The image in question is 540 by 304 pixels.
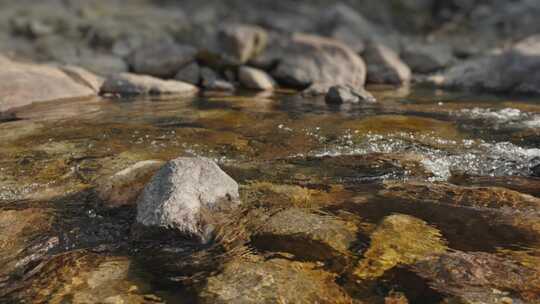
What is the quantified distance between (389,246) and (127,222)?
2213 millimetres

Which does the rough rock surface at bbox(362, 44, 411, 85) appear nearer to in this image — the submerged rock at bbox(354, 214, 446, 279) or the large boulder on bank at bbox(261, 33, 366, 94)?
the large boulder on bank at bbox(261, 33, 366, 94)

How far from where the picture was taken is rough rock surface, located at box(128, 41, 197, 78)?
616 inches

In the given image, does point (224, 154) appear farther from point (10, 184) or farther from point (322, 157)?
point (10, 184)

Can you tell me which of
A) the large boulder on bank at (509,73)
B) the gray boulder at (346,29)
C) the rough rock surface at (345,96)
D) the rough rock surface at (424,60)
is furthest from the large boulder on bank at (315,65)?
the rough rock surface at (424,60)

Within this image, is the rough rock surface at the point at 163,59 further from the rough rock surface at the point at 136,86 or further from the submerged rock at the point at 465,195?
the submerged rock at the point at 465,195

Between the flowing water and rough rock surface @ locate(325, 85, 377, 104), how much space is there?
94 cm

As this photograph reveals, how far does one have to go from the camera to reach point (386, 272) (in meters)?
3.54

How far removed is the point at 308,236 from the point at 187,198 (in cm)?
104

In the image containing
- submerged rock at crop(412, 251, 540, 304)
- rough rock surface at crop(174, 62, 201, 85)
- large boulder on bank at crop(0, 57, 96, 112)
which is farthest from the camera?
rough rock surface at crop(174, 62, 201, 85)

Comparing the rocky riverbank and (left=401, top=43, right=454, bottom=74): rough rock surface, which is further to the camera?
(left=401, top=43, right=454, bottom=74): rough rock surface

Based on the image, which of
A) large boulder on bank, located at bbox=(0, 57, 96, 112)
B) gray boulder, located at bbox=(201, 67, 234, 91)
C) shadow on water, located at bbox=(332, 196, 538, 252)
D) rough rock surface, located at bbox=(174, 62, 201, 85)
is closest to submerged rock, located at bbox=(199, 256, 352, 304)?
shadow on water, located at bbox=(332, 196, 538, 252)

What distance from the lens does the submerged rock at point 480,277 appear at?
319cm

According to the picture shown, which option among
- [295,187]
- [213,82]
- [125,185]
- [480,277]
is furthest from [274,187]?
[213,82]

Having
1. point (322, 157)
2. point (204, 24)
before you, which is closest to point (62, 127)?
point (322, 157)
